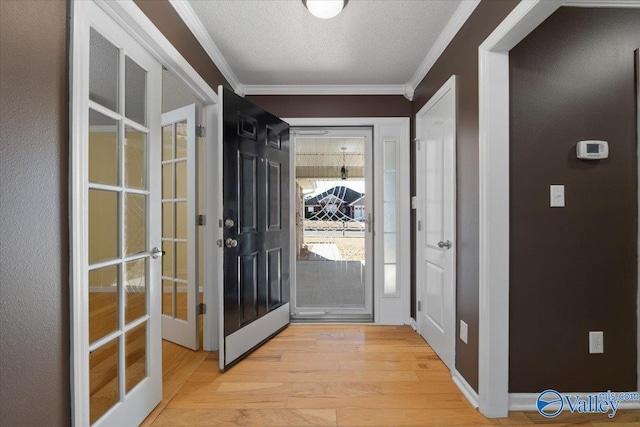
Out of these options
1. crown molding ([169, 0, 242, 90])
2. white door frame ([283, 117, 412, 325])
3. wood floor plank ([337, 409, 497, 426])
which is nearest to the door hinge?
wood floor plank ([337, 409, 497, 426])

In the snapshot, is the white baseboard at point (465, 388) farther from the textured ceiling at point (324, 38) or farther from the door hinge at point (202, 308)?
the textured ceiling at point (324, 38)

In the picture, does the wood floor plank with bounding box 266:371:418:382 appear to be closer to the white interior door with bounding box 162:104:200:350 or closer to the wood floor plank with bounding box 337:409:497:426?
the wood floor plank with bounding box 337:409:497:426

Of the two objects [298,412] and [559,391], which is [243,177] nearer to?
[298,412]

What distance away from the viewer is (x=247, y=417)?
1733mm

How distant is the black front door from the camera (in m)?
2.30

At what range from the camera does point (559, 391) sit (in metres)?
1.77

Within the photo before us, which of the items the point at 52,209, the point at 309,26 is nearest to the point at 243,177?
the point at 309,26

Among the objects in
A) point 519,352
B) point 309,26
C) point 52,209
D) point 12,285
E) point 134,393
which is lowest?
point 134,393

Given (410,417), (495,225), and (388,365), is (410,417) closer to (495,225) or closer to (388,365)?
(388,365)

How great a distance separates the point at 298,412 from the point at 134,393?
87cm

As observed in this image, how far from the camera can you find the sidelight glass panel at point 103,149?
4.37ft

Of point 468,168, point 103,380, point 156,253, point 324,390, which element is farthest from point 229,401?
point 468,168

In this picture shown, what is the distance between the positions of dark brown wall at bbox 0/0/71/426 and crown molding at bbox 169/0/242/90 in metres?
0.94

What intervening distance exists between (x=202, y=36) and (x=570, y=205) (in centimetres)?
262
